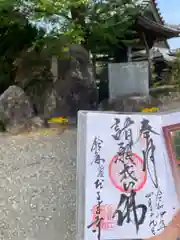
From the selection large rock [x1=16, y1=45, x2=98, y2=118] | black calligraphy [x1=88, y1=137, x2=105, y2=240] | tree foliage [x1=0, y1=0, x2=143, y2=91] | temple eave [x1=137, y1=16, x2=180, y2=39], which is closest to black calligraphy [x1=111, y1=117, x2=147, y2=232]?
black calligraphy [x1=88, y1=137, x2=105, y2=240]

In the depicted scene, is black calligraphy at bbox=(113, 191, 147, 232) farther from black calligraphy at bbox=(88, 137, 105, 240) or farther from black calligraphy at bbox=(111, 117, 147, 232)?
black calligraphy at bbox=(88, 137, 105, 240)

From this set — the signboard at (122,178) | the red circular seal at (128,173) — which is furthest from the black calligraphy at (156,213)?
the red circular seal at (128,173)

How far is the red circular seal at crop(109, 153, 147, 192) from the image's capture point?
2.02m

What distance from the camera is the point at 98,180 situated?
2.00m

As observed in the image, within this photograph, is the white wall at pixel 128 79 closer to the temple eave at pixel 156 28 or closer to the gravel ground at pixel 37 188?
the temple eave at pixel 156 28

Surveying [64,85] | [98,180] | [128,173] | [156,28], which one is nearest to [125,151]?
[128,173]

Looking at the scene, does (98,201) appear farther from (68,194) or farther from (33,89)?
(33,89)

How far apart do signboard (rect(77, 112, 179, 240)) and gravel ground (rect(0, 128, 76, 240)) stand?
1.32 metres

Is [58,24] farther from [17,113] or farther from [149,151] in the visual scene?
[149,151]

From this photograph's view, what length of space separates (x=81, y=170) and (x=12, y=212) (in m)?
2.01

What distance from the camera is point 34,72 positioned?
8703 millimetres

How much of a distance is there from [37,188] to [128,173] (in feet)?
8.09

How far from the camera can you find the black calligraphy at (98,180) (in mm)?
1939

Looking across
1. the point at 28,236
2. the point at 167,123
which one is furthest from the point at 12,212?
the point at 167,123
